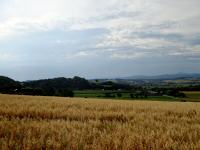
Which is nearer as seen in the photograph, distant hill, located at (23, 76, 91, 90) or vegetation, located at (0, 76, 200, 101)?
vegetation, located at (0, 76, 200, 101)

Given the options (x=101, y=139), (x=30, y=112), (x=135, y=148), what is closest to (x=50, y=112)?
(x=30, y=112)

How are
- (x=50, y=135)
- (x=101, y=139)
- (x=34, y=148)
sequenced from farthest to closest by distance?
(x=50, y=135) → (x=101, y=139) → (x=34, y=148)

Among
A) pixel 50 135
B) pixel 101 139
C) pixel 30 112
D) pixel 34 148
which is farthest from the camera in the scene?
pixel 30 112

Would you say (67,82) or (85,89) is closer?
(85,89)

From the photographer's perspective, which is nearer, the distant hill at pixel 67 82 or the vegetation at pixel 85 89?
the vegetation at pixel 85 89

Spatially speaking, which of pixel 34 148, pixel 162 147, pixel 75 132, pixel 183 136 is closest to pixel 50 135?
pixel 75 132

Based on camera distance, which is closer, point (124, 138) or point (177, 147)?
point (177, 147)

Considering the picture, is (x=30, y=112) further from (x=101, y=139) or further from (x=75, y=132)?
(x=101, y=139)

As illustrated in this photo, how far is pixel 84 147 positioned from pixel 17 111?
6503mm

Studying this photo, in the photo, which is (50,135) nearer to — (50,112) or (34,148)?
(34,148)

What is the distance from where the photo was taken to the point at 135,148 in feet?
18.0

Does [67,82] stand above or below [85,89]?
above

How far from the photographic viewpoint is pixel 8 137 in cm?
617

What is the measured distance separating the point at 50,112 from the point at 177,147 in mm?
6547
